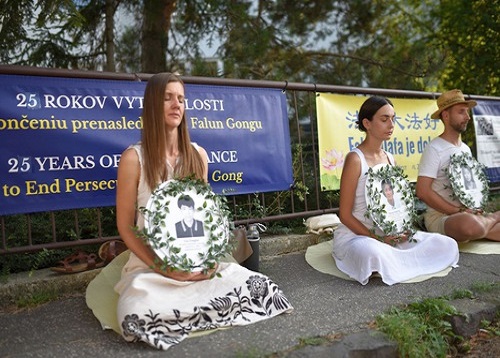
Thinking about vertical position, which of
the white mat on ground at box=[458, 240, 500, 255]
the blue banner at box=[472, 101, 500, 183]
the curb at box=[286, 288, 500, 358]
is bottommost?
the curb at box=[286, 288, 500, 358]

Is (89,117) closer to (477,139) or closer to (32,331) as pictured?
(32,331)

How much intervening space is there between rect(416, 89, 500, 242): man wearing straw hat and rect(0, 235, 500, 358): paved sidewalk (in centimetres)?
71

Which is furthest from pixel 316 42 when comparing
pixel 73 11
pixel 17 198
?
pixel 17 198

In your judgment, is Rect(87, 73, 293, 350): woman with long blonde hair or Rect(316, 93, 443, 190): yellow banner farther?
Rect(316, 93, 443, 190): yellow banner

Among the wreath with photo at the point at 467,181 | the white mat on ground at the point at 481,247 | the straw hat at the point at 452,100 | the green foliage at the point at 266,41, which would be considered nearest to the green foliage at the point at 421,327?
the white mat on ground at the point at 481,247

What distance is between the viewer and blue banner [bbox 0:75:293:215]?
11.6 feet

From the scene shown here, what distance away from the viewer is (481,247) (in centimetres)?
474

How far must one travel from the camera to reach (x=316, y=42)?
8859 mm

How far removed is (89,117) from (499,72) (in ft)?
28.5

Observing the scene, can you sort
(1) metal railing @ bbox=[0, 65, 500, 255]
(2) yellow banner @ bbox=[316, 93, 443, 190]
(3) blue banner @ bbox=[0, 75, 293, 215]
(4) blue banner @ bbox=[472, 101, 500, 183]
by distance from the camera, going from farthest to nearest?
(4) blue banner @ bbox=[472, 101, 500, 183] → (2) yellow banner @ bbox=[316, 93, 443, 190] → (1) metal railing @ bbox=[0, 65, 500, 255] → (3) blue banner @ bbox=[0, 75, 293, 215]

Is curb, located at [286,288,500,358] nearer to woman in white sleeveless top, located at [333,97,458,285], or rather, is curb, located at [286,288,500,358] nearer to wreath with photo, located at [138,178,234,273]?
woman in white sleeveless top, located at [333,97,458,285]

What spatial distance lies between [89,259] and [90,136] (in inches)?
37.4

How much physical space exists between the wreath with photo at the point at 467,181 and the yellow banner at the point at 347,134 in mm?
1056

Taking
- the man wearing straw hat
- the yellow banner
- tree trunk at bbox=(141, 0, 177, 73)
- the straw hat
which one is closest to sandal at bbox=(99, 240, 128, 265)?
the yellow banner
